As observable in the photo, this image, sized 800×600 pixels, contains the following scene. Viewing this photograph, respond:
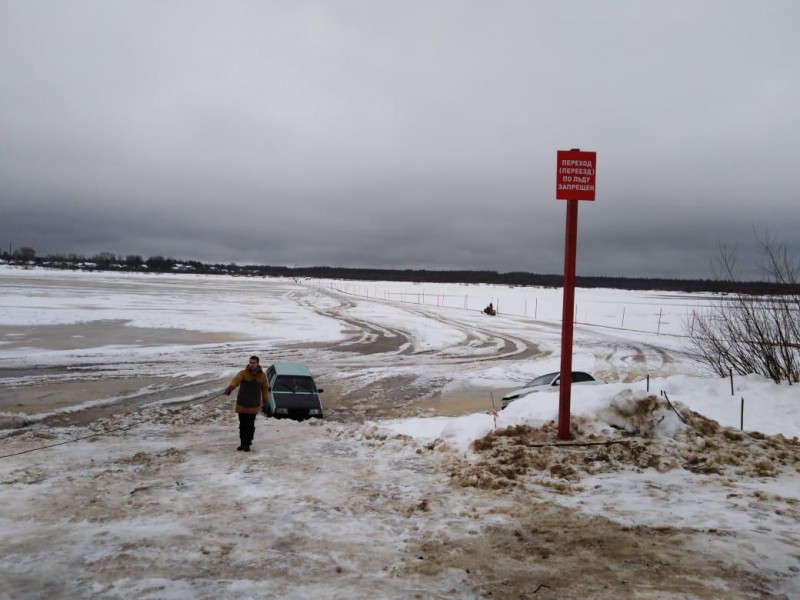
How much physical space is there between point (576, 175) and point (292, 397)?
8.99m

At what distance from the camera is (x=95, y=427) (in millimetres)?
11820

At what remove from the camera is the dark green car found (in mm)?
13289

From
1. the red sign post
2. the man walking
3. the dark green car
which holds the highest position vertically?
the red sign post

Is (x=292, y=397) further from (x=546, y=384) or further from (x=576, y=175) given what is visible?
(x=576, y=175)

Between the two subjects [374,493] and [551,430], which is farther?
[551,430]

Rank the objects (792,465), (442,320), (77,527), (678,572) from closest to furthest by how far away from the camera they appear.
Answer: (678,572) < (77,527) < (792,465) < (442,320)

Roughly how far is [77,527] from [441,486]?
14.0ft

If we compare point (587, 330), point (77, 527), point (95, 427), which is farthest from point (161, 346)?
point (587, 330)

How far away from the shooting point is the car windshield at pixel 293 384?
14000 millimetres

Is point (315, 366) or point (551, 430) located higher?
point (551, 430)

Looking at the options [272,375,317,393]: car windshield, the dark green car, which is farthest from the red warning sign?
[272,375,317,393]: car windshield

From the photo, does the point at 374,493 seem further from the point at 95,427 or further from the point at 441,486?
the point at 95,427

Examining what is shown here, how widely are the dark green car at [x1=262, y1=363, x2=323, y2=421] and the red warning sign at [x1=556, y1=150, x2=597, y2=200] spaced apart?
27.6 ft

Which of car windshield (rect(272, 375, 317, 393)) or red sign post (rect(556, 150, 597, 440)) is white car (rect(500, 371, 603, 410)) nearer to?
car windshield (rect(272, 375, 317, 393))
